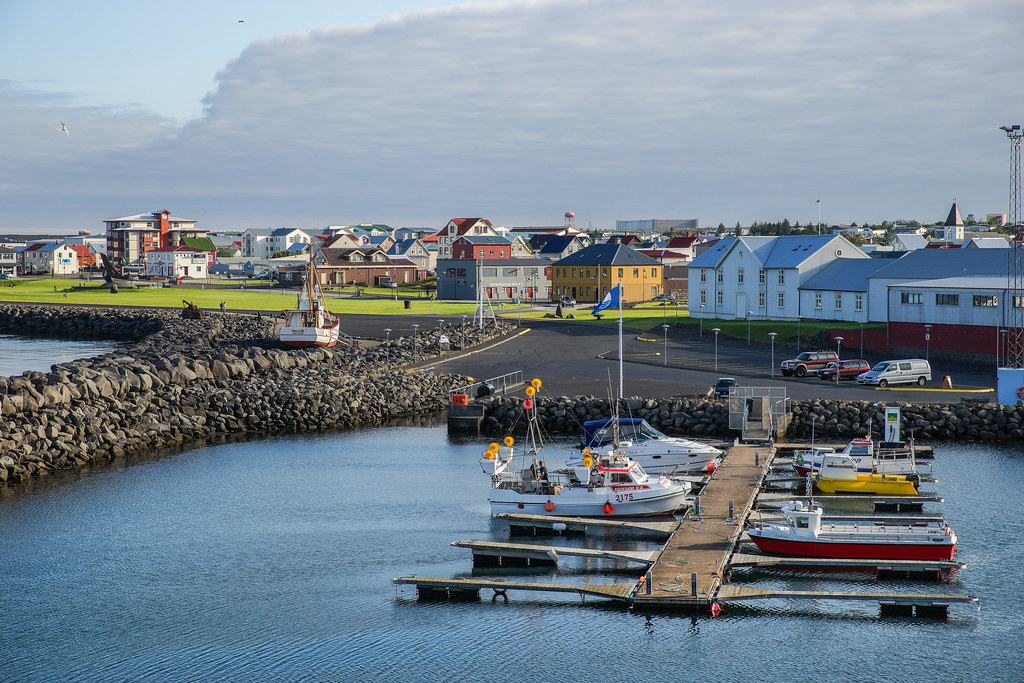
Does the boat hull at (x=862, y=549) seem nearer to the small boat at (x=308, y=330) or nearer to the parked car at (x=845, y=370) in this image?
the parked car at (x=845, y=370)

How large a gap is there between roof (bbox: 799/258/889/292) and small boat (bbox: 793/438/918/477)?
128 ft

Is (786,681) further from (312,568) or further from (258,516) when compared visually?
(258,516)

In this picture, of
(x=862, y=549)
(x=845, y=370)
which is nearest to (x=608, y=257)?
(x=845, y=370)

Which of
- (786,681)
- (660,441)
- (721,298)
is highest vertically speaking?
(721,298)

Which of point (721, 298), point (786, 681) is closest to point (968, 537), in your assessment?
point (786, 681)

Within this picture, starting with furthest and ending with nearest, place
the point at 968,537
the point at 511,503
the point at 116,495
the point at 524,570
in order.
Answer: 1. the point at 116,495
2. the point at 511,503
3. the point at 968,537
4. the point at 524,570

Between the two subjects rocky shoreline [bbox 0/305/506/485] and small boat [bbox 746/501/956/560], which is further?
rocky shoreline [bbox 0/305/506/485]

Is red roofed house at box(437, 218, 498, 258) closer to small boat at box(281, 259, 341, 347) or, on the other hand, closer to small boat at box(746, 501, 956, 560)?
small boat at box(281, 259, 341, 347)

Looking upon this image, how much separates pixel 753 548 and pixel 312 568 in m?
13.3

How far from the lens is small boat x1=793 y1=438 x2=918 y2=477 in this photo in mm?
38062

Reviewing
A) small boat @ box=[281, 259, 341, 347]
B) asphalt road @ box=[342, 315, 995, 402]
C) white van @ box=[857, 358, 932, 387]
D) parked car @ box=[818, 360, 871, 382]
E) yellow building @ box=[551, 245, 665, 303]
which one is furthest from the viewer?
yellow building @ box=[551, 245, 665, 303]

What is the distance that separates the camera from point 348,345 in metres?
76.8

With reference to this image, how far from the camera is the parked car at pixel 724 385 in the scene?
51.7 metres

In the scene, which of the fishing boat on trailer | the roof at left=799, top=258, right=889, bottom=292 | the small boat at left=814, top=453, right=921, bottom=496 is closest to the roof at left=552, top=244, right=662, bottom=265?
the roof at left=799, top=258, right=889, bottom=292
